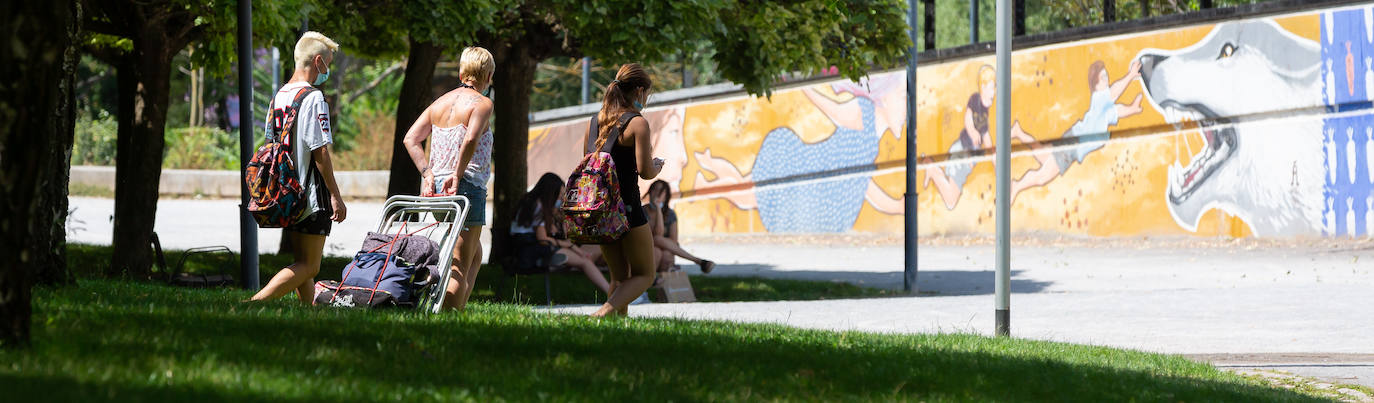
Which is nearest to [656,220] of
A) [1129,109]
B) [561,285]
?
[561,285]

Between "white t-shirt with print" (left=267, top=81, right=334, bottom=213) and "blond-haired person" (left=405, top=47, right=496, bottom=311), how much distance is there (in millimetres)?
641

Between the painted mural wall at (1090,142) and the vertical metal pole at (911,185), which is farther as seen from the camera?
the painted mural wall at (1090,142)

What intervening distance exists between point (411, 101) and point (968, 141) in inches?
417

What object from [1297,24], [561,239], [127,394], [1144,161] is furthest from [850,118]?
[127,394]

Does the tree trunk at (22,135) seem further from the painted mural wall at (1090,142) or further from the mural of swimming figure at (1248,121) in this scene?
the mural of swimming figure at (1248,121)

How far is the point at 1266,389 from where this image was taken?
708 cm

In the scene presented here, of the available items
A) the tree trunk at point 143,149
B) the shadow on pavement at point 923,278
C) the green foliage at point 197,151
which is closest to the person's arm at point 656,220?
the shadow on pavement at point 923,278

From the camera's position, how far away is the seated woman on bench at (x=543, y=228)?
12320mm

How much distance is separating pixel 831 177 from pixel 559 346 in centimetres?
1877

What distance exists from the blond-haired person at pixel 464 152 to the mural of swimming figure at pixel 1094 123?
1510 centimetres

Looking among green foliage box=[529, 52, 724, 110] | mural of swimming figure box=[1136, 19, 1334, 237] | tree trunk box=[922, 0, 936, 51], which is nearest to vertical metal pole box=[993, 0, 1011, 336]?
mural of swimming figure box=[1136, 19, 1334, 237]

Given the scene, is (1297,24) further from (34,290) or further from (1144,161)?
(34,290)

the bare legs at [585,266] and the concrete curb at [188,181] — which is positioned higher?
the concrete curb at [188,181]

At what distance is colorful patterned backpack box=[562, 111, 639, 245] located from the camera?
23.9 ft
